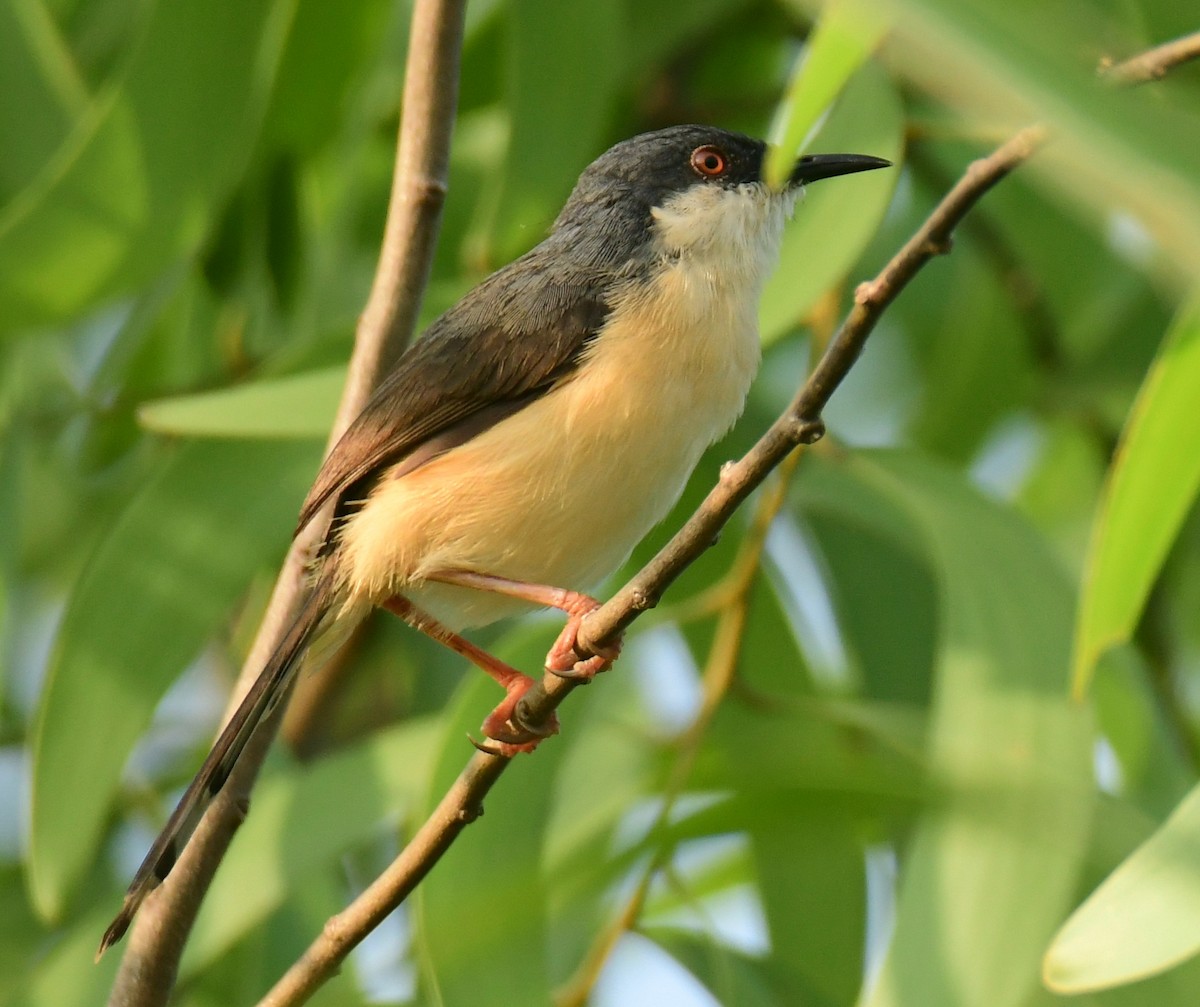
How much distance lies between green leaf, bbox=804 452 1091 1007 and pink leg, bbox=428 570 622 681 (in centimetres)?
64

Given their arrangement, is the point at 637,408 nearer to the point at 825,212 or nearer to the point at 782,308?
the point at 782,308

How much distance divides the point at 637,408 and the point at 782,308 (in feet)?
1.22

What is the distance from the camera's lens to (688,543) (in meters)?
2.09

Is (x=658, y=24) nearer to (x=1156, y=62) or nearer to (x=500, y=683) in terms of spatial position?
(x=500, y=683)

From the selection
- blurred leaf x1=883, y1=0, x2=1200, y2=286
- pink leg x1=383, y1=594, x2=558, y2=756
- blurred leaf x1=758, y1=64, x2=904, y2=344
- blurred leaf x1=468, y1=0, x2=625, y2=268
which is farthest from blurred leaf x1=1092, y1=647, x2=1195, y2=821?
blurred leaf x1=883, y1=0, x2=1200, y2=286

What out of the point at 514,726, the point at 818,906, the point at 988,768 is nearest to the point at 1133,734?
the point at 818,906

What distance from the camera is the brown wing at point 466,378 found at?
3059mm

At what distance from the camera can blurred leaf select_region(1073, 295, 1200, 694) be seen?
2039mm

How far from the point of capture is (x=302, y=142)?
12.8 ft

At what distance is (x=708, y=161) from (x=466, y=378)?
94 centimetres

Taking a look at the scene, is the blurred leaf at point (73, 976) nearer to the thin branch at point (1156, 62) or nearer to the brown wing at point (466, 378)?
the brown wing at point (466, 378)

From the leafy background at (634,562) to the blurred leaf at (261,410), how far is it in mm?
12

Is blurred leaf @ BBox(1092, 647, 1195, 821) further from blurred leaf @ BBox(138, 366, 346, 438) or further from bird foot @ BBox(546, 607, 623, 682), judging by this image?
blurred leaf @ BBox(138, 366, 346, 438)

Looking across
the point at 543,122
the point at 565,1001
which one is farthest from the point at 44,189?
the point at 565,1001
